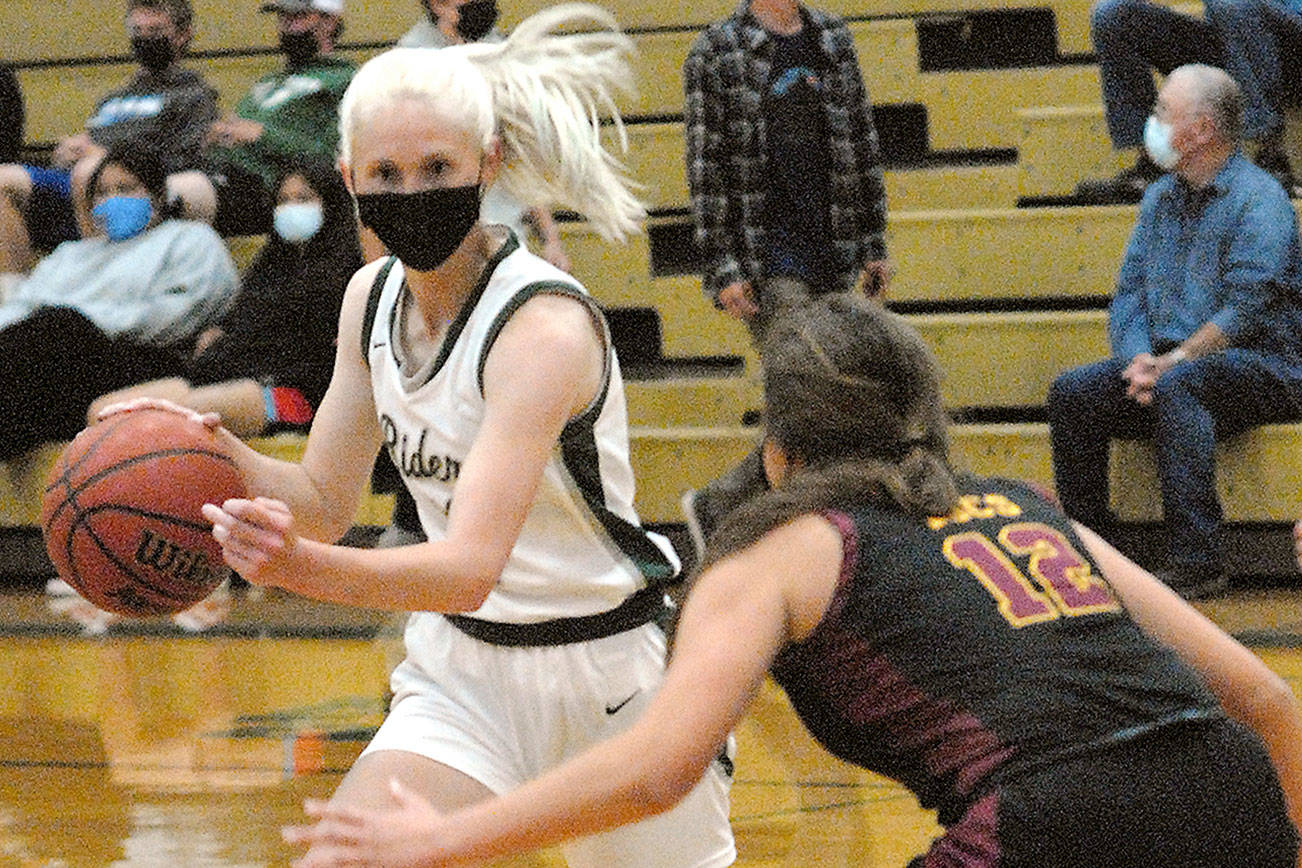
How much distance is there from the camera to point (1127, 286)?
6434mm

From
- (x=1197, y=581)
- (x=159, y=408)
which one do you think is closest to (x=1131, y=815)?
(x=159, y=408)

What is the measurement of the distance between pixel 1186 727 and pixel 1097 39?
221 inches

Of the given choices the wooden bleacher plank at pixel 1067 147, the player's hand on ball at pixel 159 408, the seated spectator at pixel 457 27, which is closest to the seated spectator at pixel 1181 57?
the wooden bleacher plank at pixel 1067 147

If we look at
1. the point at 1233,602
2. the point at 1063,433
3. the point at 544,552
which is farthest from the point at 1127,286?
the point at 544,552

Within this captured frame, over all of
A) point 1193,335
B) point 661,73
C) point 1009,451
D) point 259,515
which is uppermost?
point 259,515

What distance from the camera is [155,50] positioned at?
25.4ft

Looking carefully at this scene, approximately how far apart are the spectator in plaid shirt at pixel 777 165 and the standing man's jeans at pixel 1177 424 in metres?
0.77

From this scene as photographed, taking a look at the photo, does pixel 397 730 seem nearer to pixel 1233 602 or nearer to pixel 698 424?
pixel 1233 602

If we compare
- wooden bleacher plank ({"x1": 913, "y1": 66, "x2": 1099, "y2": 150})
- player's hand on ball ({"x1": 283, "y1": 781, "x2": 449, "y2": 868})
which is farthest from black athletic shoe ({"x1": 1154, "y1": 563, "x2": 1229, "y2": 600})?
player's hand on ball ({"x1": 283, "y1": 781, "x2": 449, "y2": 868})

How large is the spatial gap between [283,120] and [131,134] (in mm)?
714

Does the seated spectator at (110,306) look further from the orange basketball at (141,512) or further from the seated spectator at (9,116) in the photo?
the orange basketball at (141,512)

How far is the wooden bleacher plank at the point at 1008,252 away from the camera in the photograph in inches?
284

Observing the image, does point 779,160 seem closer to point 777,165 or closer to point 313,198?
point 777,165

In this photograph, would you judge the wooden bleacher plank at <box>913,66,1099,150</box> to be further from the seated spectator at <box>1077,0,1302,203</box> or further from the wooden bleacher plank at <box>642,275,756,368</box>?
the wooden bleacher plank at <box>642,275,756,368</box>
